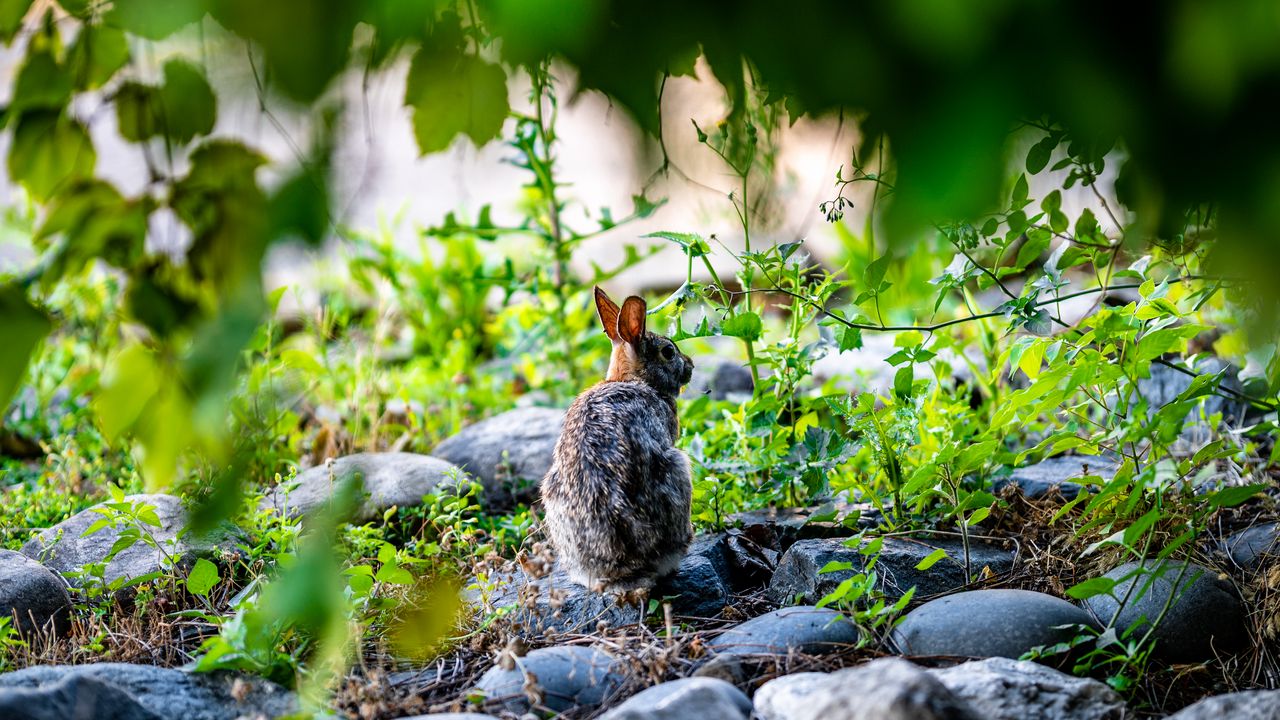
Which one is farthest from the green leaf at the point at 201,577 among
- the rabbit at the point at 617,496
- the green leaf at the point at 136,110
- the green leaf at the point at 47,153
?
the green leaf at the point at 136,110

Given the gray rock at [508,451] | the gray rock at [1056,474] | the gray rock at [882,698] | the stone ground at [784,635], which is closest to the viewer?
the gray rock at [882,698]

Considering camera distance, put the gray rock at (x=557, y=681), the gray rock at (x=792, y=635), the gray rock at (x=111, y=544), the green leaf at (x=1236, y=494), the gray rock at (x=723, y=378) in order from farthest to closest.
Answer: the gray rock at (x=723, y=378), the gray rock at (x=111, y=544), the gray rock at (x=792, y=635), the gray rock at (x=557, y=681), the green leaf at (x=1236, y=494)

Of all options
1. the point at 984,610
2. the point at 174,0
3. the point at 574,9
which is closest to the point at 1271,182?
the point at 574,9

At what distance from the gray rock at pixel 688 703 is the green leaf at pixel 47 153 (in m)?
1.53

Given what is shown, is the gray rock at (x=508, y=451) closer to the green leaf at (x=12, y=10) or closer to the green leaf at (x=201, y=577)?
the green leaf at (x=201, y=577)

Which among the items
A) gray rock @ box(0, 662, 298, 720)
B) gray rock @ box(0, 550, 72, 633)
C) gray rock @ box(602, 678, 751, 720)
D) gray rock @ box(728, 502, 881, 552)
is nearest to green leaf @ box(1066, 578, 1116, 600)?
gray rock @ box(602, 678, 751, 720)

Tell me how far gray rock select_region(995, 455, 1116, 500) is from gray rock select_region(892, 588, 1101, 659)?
0.95 m

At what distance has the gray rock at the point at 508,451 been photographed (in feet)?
15.1

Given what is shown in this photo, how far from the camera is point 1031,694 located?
2.50m

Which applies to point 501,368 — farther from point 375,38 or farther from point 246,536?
point 375,38

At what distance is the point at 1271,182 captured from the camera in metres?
0.90

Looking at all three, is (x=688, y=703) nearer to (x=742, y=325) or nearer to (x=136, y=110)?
(x=742, y=325)

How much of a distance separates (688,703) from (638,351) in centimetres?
195

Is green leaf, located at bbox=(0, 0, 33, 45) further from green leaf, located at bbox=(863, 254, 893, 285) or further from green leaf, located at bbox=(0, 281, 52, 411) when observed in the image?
green leaf, located at bbox=(863, 254, 893, 285)
